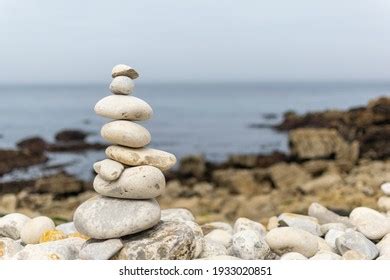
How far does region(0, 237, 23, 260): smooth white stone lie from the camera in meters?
5.30

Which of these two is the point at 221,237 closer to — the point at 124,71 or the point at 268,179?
the point at 124,71

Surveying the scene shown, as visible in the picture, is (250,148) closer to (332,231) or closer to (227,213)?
(227,213)

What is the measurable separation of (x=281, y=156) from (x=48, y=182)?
5965 millimetres

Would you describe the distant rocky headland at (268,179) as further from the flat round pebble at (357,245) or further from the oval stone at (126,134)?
the oval stone at (126,134)

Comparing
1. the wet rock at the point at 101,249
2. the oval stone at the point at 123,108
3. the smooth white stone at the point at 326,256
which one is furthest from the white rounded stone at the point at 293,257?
the oval stone at the point at 123,108

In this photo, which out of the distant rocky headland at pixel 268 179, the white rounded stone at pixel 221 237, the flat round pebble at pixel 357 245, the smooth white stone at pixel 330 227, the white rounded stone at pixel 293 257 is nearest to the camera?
the white rounded stone at pixel 293 257

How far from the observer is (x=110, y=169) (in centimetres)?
448

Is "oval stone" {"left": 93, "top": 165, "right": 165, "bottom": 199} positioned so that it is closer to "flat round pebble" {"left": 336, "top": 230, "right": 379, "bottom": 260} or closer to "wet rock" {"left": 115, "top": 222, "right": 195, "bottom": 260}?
"wet rock" {"left": 115, "top": 222, "right": 195, "bottom": 260}

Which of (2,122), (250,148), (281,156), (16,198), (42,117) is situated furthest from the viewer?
(42,117)

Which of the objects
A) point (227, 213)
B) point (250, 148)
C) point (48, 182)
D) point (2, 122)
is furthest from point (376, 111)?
point (2, 122)

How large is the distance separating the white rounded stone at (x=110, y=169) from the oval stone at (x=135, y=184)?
5 cm

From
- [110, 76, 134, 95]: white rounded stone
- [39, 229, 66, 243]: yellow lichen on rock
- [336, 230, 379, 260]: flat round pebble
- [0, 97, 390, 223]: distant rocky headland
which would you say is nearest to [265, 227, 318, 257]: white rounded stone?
[336, 230, 379, 260]: flat round pebble

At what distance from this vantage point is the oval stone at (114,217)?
175 inches
